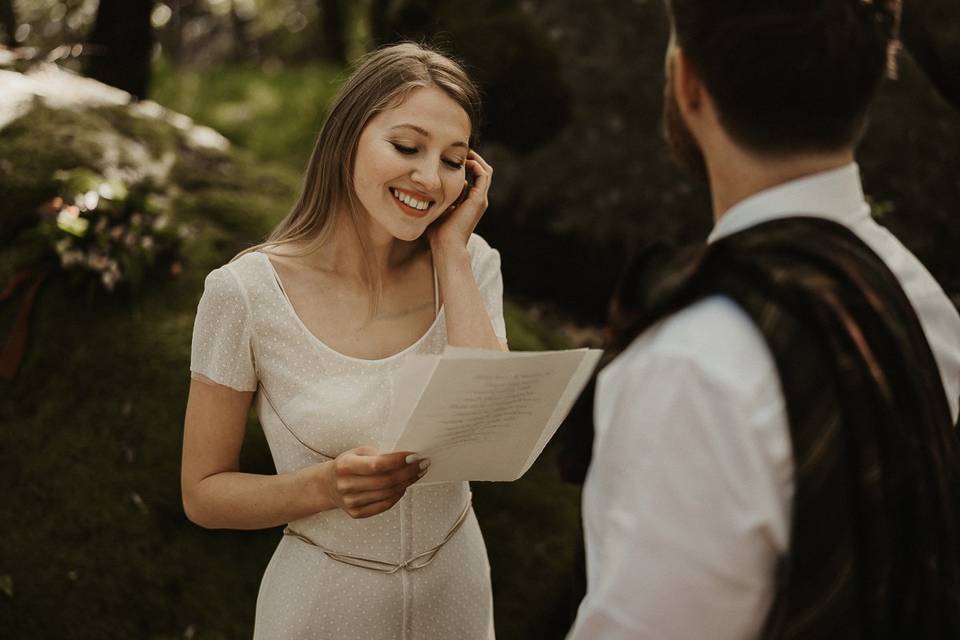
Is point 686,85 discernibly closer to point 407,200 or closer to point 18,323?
point 407,200

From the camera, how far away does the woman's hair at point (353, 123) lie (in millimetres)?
2412

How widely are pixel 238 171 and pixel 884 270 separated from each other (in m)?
3.94

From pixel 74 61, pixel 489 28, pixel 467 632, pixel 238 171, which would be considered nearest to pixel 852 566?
pixel 467 632

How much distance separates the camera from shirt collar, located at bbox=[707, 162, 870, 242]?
1.38 metres

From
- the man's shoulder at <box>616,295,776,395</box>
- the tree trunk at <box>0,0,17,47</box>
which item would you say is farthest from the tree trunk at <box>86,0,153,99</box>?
the man's shoulder at <box>616,295,776,395</box>

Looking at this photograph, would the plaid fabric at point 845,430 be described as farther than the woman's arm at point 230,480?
No

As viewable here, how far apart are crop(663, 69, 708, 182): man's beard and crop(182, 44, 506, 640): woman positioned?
907mm

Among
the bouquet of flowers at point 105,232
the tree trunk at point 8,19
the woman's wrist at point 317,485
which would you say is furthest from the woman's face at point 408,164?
the tree trunk at point 8,19

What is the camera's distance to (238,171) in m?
4.80

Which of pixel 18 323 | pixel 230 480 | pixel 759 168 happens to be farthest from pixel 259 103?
pixel 759 168

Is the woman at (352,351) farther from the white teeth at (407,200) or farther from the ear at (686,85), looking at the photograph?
the ear at (686,85)

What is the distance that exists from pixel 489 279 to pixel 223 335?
2.44 feet

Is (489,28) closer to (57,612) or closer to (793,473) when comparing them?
(57,612)

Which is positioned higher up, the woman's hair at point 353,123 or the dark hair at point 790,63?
the dark hair at point 790,63
